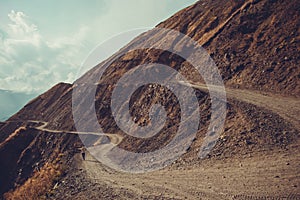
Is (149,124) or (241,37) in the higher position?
(241,37)

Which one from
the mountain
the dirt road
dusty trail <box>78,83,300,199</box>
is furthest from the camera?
the dirt road

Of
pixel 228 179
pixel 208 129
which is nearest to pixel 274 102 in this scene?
pixel 208 129

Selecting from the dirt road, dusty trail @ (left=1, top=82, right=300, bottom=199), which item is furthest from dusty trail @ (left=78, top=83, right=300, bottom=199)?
the dirt road

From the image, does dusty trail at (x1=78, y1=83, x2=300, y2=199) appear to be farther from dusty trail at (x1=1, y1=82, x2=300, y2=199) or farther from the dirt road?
the dirt road

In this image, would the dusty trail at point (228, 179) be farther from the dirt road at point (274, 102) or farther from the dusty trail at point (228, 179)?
the dirt road at point (274, 102)

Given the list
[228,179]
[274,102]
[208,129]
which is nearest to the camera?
[228,179]

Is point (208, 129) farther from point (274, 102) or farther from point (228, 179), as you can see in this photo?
point (228, 179)

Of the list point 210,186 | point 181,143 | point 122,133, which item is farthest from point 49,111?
point 210,186

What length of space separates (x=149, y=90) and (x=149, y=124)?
380 inches

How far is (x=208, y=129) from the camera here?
27875mm

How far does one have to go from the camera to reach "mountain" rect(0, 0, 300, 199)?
1897 centimetres

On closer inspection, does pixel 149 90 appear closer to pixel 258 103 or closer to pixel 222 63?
pixel 222 63

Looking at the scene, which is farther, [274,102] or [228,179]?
[274,102]

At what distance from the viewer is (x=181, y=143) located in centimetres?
2811
